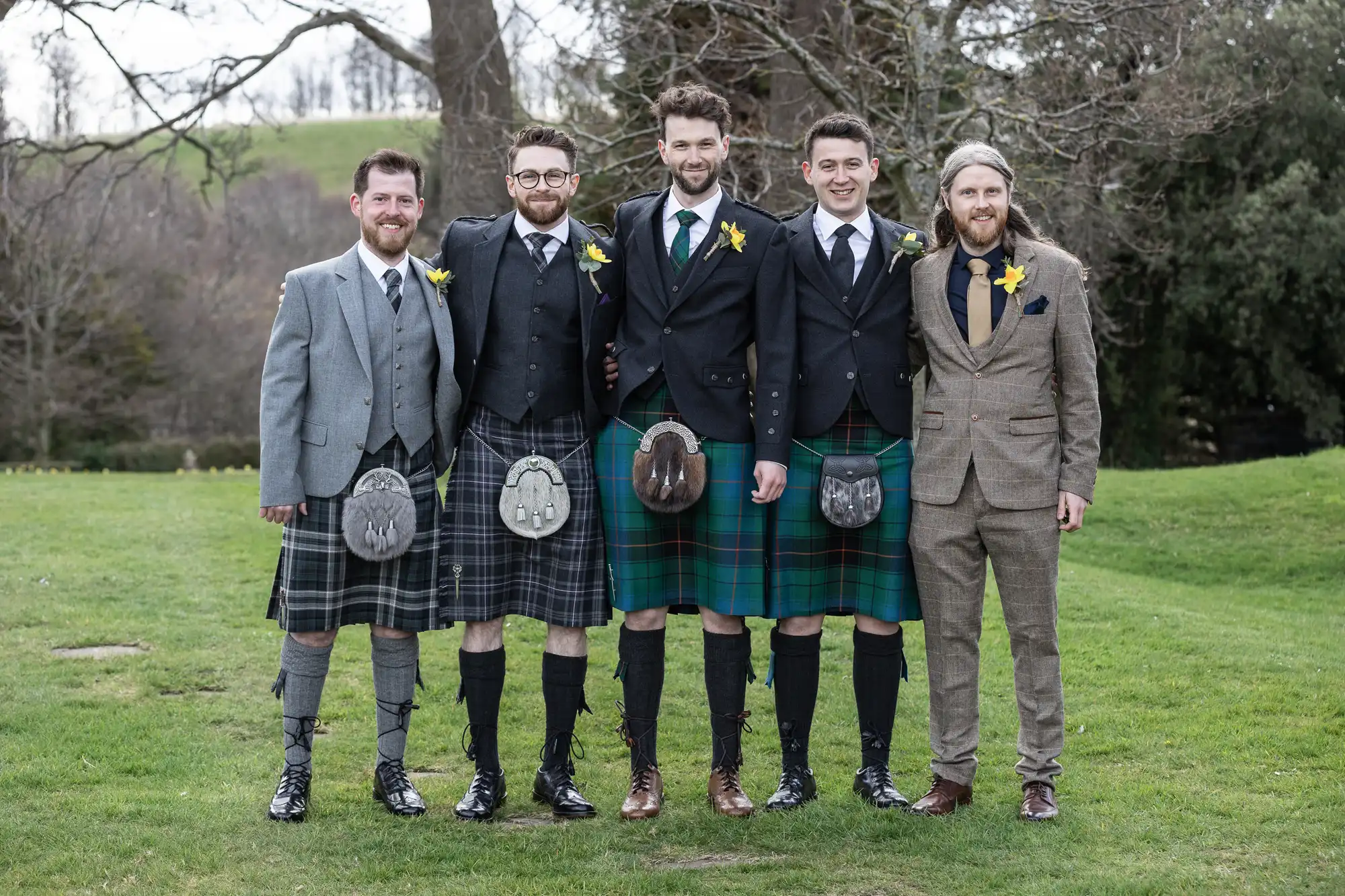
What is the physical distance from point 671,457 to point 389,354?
0.96 metres

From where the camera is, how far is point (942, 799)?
13.5 feet

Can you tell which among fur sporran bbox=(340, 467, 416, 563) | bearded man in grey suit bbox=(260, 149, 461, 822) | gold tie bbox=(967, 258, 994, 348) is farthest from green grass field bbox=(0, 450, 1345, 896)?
gold tie bbox=(967, 258, 994, 348)

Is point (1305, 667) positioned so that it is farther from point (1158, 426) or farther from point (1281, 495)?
point (1158, 426)

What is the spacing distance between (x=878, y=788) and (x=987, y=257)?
1.72 m

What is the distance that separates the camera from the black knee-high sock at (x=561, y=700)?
165 inches

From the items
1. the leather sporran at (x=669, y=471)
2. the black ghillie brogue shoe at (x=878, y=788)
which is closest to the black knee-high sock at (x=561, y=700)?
the leather sporran at (x=669, y=471)

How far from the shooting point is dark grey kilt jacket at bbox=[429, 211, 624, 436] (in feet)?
13.5

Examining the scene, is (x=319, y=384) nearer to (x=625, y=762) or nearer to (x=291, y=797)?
(x=291, y=797)

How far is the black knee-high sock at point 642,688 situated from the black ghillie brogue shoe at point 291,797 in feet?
3.38

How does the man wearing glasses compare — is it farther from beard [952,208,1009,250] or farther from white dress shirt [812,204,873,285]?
beard [952,208,1009,250]

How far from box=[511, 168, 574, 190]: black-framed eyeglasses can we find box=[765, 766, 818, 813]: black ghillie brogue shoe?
6.60 ft

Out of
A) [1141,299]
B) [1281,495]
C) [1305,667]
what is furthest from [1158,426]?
[1305,667]

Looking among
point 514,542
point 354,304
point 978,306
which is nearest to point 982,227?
point 978,306

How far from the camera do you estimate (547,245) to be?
4.18 meters
